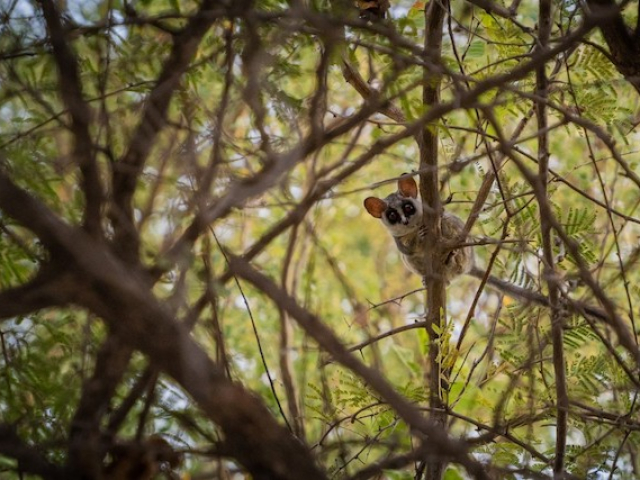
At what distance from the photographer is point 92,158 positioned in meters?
1.75

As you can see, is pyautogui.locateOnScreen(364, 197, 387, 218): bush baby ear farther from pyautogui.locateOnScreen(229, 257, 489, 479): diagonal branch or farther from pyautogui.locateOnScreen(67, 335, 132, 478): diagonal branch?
pyautogui.locateOnScreen(229, 257, 489, 479): diagonal branch

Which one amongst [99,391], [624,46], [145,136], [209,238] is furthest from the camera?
[209,238]

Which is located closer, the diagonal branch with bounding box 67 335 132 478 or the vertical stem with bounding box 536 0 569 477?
the diagonal branch with bounding box 67 335 132 478

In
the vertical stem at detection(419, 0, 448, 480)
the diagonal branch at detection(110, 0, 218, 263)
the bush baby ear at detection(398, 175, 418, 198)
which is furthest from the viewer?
the bush baby ear at detection(398, 175, 418, 198)

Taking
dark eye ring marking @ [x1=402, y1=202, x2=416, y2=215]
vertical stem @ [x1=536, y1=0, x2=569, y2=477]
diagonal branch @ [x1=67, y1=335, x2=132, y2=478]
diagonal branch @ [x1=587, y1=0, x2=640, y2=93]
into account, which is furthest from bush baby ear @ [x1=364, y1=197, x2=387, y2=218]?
diagonal branch @ [x1=67, y1=335, x2=132, y2=478]

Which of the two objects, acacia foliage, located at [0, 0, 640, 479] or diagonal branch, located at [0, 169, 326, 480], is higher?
acacia foliage, located at [0, 0, 640, 479]

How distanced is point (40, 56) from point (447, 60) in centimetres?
123

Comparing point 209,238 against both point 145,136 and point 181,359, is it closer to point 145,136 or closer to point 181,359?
point 145,136

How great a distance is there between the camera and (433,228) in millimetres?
3357

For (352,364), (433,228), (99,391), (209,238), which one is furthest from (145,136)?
(433,228)

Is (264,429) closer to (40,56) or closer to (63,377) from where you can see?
(63,377)

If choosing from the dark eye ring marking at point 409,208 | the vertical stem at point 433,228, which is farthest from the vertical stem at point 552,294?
the dark eye ring marking at point 409,208

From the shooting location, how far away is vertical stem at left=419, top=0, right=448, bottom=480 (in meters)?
2.80

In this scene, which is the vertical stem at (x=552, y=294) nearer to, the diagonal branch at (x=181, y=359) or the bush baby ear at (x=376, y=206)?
the diagonal branch at (x=181, y=359)
